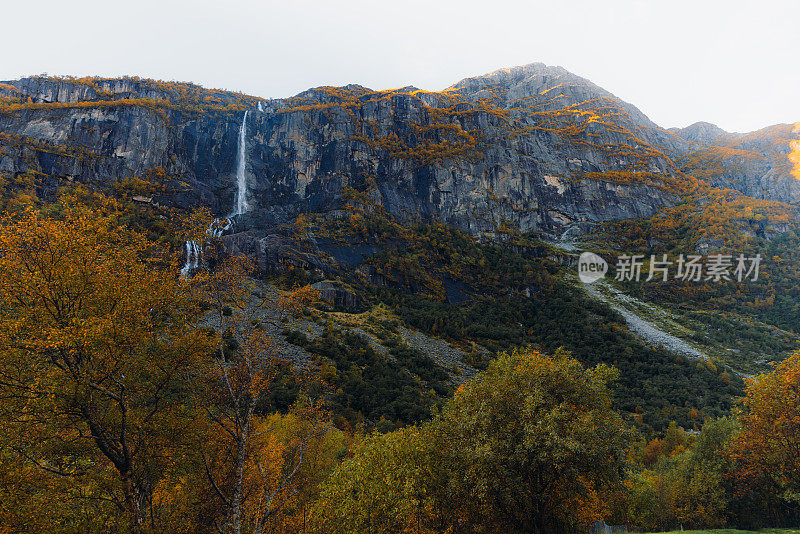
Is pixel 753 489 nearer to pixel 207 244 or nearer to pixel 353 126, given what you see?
pixel 207 244

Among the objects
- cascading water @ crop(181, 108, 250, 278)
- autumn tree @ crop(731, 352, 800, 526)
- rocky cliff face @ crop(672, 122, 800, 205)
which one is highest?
rocky cliff face @ crop(672, 122, 800, 205)

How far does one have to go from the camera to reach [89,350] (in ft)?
32.4

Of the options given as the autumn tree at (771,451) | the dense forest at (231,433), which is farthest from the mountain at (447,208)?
the autumn tree at (771,451)

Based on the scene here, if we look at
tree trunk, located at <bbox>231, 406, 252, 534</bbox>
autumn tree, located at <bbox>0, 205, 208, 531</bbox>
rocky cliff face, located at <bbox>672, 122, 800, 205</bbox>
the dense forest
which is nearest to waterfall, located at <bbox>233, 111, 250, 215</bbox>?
the dense forest

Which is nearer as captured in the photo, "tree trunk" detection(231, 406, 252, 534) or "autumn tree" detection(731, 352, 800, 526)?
"tree trunk" detection(231, 406, 252, 534)

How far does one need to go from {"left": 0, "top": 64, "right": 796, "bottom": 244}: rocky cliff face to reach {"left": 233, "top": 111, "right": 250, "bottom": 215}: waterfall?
6.33 feet

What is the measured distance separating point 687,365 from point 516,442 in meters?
89.2

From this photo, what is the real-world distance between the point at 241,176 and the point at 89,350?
120 meters

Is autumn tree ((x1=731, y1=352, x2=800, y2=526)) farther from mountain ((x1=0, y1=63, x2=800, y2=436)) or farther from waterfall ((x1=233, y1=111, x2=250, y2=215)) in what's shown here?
waterfall ((x1=233, y1=111, x2=250, y2=215))

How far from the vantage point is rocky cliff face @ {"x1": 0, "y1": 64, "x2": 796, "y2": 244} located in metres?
99.1

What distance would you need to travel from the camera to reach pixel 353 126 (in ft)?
458

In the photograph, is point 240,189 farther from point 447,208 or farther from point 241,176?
point 447,208

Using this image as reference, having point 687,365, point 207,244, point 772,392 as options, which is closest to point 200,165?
point 207,244

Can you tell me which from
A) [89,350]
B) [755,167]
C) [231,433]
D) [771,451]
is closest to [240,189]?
[89,350]
